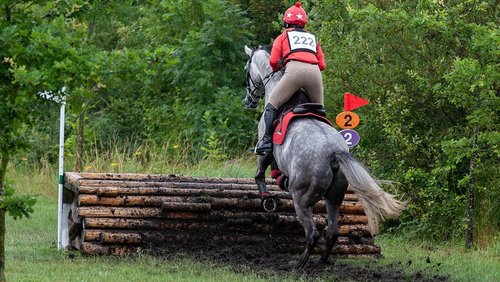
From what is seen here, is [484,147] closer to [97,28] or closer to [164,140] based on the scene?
[164,140]

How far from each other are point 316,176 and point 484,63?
12.0ft

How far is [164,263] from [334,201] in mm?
2094

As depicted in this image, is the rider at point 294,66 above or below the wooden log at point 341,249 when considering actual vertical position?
above

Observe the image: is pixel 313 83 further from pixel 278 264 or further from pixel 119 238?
pixel 119 238

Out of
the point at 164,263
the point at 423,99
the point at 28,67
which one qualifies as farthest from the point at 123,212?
the point at 423,99

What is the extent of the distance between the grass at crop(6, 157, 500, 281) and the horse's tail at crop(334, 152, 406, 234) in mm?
929

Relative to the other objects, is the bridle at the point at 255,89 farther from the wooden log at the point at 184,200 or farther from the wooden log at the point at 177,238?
the wooden log at the point at 177,238

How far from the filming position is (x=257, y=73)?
13891 mm

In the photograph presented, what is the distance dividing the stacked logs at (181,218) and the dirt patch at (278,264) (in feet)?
0.35

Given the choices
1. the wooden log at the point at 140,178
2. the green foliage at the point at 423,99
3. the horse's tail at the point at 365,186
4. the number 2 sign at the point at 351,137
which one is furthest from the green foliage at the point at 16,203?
the number 2 sign at the point at 351,137

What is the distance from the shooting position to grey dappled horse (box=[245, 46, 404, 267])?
11422mm

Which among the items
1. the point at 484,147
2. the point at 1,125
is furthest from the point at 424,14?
the point at 1,125

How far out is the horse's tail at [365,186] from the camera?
11336mm

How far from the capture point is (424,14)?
1389 centimetres
